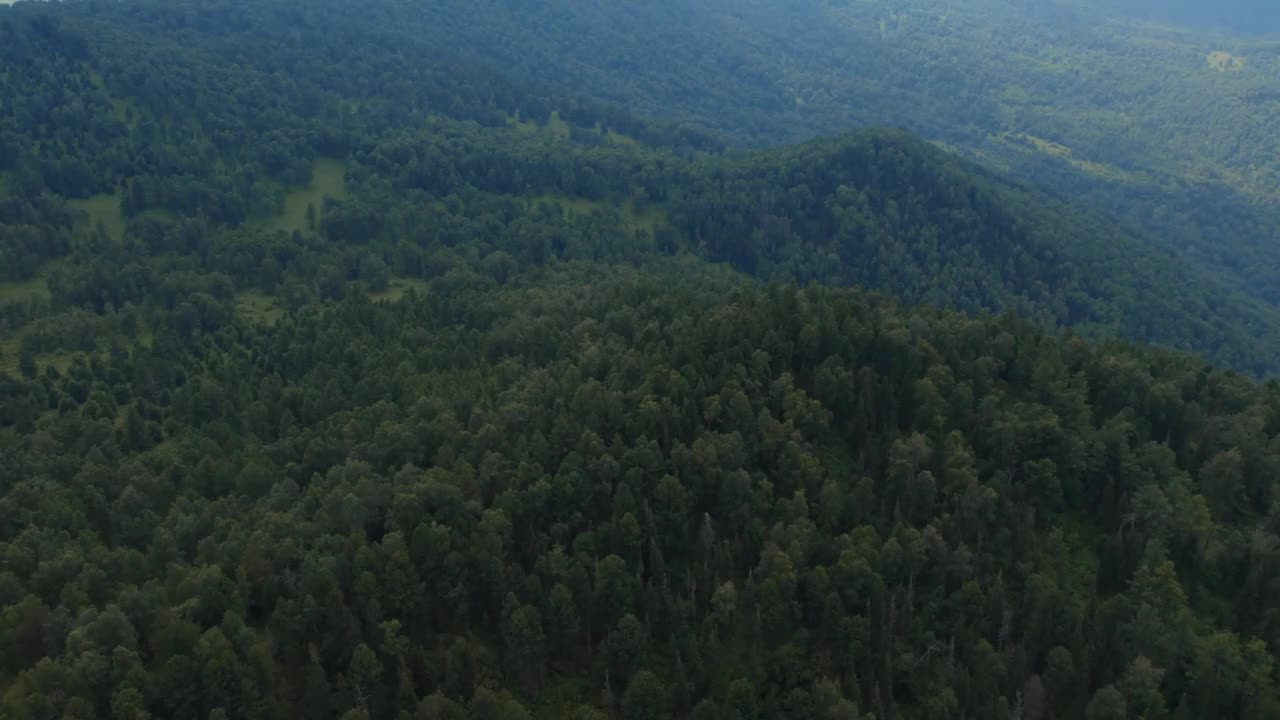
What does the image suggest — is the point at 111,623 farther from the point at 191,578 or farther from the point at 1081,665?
the point at 1081,665

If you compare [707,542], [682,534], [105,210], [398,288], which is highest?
[707,542]

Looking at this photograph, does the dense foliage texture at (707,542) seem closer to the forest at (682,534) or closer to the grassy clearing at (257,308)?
the forest at (682,534)

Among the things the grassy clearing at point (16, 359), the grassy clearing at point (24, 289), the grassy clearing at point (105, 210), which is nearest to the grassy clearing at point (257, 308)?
the grassy clearing at point (16, 359)

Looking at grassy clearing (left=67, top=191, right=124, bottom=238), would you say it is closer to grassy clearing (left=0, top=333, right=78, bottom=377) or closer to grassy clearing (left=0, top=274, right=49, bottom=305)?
grassy clearing (left=0, top=274, right=49, bottom=305)

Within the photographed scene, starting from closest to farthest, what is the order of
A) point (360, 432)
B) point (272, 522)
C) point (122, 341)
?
1. point (272, 522)
2. point (360, 432)
3. point (122, 341)

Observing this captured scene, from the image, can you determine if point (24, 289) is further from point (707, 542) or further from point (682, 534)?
point (707, 542)

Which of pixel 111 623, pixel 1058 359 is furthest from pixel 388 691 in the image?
pixel 1058 359

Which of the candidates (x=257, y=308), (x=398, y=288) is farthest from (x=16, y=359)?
(x=398, y=288)
